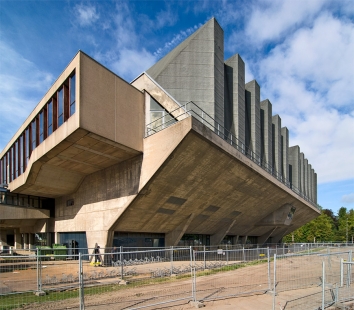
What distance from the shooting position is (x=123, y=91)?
2130cm

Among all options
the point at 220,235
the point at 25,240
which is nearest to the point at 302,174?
the point at 220,235

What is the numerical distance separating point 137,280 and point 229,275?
5246 millimetres

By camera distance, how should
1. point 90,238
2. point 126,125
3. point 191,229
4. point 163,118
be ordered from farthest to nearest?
point 191,229, point 90,238, point 163,118, point 126,125

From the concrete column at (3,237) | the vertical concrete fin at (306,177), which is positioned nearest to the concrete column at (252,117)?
the vertical concrete fin at (306,177)

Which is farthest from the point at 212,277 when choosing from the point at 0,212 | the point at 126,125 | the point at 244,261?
the point at 0,212

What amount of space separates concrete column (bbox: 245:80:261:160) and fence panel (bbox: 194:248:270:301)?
16.9m

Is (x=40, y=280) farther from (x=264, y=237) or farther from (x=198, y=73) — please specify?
(x=264, y=237)

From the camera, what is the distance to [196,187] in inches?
932

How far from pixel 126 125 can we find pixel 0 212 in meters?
19.6

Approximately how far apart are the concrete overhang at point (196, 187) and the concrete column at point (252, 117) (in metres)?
6.05

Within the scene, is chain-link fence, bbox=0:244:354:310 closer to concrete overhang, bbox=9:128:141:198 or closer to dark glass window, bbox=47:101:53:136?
concrete overhang, bbox=9:128:141:198

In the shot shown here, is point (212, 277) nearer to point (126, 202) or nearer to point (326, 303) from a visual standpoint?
point (326, 303)

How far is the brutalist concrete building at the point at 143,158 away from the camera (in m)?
19.5

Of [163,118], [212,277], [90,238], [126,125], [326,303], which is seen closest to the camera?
[326,303]
